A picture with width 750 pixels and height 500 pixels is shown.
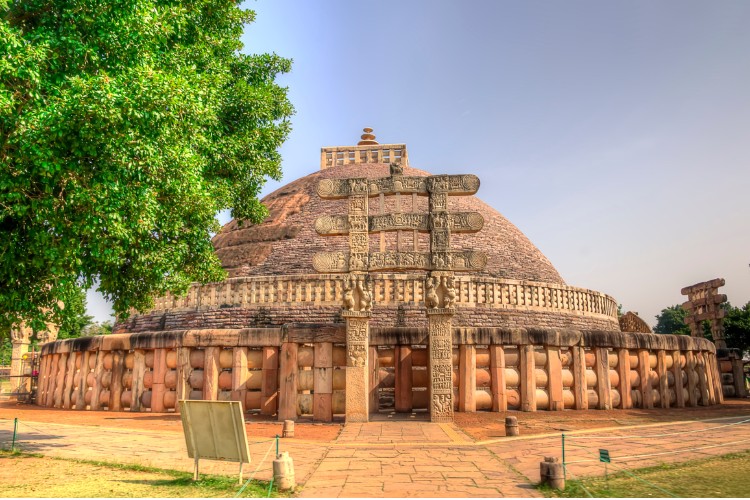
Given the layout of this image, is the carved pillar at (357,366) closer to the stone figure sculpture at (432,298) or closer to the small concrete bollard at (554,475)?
the stone figure sculpture at (432,298)

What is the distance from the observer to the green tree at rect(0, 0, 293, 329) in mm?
5469

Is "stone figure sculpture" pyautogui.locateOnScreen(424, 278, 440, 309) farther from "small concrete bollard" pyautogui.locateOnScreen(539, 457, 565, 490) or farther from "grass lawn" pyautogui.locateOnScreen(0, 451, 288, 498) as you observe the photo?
"grass lawn" pyautogui.locateOnScreen(0, 451, 288, 498)

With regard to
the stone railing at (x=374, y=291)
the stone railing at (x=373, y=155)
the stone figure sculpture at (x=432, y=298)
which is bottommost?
the stone figure sculpture at (x=432, y=298)

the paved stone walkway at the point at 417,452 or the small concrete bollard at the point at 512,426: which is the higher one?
the small concrete bollard at the point at 512,426

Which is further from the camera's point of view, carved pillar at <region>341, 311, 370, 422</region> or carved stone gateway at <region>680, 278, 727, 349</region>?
carved stone gateway at <region>680, 278, 727, 349</region>

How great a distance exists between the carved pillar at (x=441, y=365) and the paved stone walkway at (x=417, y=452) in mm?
403

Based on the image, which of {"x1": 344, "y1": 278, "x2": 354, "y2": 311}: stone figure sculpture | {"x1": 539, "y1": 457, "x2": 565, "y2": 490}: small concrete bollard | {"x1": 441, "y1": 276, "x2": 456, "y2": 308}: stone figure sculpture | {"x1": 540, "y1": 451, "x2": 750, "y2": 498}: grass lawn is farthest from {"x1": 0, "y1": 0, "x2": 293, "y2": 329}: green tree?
{"x1": 540, "y1": 451, "x2": 750, "y2": 498}: grass lawn

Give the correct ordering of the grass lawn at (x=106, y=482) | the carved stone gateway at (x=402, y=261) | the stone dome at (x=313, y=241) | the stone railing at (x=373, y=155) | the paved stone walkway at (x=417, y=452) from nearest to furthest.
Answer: the grass lawn at (x=106, y=482) < the paved stone walkway at (x=417, y=452) < the carved stone gateway at (x=402, y=261) < the stone dome at (x=313, y=241) < the stone railing at (x=373, y=155)

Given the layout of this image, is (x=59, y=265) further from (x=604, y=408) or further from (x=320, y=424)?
(x=604, y=408)

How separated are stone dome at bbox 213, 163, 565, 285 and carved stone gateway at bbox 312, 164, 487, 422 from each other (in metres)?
9.13

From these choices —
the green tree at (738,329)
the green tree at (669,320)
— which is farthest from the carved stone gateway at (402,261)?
the green tree at (669,320)

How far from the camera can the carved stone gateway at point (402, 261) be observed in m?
9.22

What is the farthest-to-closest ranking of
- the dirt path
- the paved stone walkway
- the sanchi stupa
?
the sanchi stupa → the dirt path → the paved stone walkway

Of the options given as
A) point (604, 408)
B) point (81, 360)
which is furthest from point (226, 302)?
point (604, 408)
